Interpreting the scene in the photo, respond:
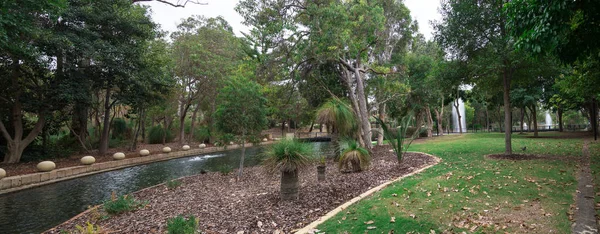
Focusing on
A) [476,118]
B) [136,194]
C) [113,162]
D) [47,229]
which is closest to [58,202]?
[136,194]

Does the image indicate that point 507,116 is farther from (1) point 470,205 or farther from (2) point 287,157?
(2) point 287,157

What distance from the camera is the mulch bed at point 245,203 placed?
13.6ft

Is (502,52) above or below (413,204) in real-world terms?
above

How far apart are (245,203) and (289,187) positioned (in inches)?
36.5

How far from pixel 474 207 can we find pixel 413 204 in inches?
31.9

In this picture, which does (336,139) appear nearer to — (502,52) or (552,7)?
(502,52)

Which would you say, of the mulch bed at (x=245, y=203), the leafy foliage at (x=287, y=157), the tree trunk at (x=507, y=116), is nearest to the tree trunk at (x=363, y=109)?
the mulch bed at (x=245, y=203)

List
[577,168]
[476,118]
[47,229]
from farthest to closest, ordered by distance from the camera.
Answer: [476,118] < [577,168] < [47,229]

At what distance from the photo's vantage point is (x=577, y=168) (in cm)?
637

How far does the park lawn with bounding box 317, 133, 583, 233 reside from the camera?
3307mm

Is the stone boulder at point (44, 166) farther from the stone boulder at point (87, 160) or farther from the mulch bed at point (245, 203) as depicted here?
the mulch bed at point (245, 203)

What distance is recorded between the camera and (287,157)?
197 inches

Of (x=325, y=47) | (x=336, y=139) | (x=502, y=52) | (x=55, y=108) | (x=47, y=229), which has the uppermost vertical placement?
(x=325, y=47)

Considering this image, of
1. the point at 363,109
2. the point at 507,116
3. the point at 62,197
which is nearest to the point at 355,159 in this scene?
the point at 363,109
